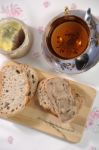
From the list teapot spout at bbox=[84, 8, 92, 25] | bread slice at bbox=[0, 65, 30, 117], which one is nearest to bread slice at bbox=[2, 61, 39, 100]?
bread slice at bbox=[0, 65, 30, 117]

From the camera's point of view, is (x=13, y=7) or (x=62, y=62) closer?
(x=62, y=62)

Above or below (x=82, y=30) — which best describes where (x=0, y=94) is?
below

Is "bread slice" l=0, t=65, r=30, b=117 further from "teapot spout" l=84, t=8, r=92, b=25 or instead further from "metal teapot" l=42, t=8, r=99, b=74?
"teapot spout" l=84, t=8, r=92, b=25

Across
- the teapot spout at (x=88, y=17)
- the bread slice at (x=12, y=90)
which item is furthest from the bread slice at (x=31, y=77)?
the teapot spout at (x=88, y=17)

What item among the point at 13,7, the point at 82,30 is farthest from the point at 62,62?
the point at 13,7

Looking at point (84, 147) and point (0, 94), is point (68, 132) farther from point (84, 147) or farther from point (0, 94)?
point (0, 94)

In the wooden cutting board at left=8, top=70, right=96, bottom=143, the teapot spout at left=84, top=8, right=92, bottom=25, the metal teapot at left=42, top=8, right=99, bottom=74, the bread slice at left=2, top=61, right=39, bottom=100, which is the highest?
the teapot spout at left=84, top=8, right=92, bottom=25
